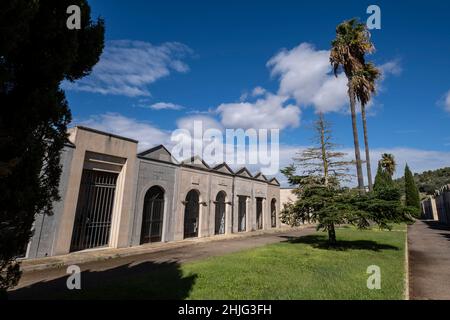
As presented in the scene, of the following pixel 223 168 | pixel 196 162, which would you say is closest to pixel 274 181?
pixel 223 168

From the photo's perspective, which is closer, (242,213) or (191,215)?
(191,215)

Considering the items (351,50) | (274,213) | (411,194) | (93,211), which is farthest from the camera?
(411,194)

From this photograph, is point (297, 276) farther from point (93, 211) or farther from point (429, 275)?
point (93, 211)

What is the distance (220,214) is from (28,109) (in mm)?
18309

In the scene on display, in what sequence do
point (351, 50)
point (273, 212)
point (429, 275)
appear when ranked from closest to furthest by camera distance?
1. point (429, 275)
2. point (351, 50)
3. point (273, 212)

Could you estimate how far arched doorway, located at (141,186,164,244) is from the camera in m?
14.3

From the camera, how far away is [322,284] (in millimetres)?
6168

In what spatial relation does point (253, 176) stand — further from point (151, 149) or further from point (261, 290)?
point (261, 290)

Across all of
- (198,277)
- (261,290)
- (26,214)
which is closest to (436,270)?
(261,290)

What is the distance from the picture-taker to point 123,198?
13.0m

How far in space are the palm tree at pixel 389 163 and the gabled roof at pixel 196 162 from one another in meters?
37.6

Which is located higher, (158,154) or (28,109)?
(158,154)

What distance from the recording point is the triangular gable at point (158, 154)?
14.6 meters

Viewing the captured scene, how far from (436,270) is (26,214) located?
11256mm
